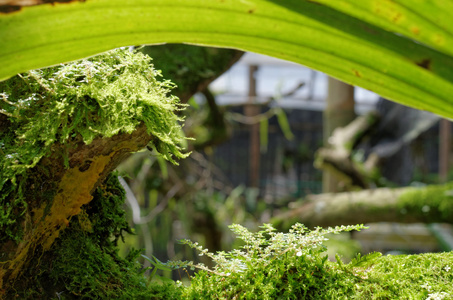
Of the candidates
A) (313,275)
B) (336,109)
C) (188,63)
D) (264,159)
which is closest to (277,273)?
(313,275)

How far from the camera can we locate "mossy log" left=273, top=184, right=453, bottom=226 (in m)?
2.05

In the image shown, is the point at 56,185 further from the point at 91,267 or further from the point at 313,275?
the point at 313,275

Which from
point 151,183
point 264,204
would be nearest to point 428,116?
point 264,204

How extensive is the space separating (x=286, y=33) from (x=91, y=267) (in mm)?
471

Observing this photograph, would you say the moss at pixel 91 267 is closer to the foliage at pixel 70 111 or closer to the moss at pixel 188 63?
the foliage at pixel 70 111

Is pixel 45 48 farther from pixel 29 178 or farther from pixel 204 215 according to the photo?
pixel 204 215

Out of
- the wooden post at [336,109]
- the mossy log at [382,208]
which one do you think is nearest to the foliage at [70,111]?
the mossy log at [382,208]

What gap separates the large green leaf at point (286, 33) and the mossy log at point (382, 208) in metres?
1.76

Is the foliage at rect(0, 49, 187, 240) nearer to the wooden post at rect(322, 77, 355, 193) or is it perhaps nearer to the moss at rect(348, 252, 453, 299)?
the moss at rect(348, 252, 453, 299)

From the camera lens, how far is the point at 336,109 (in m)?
3.21

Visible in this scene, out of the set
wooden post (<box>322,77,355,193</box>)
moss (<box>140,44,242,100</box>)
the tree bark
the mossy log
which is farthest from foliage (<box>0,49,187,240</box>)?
wooden post (<box>322,77,355,193</box>)

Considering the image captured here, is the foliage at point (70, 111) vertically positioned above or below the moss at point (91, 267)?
above

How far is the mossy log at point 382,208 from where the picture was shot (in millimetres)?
2047

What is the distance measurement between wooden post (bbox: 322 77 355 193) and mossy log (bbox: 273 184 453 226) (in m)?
1.02
